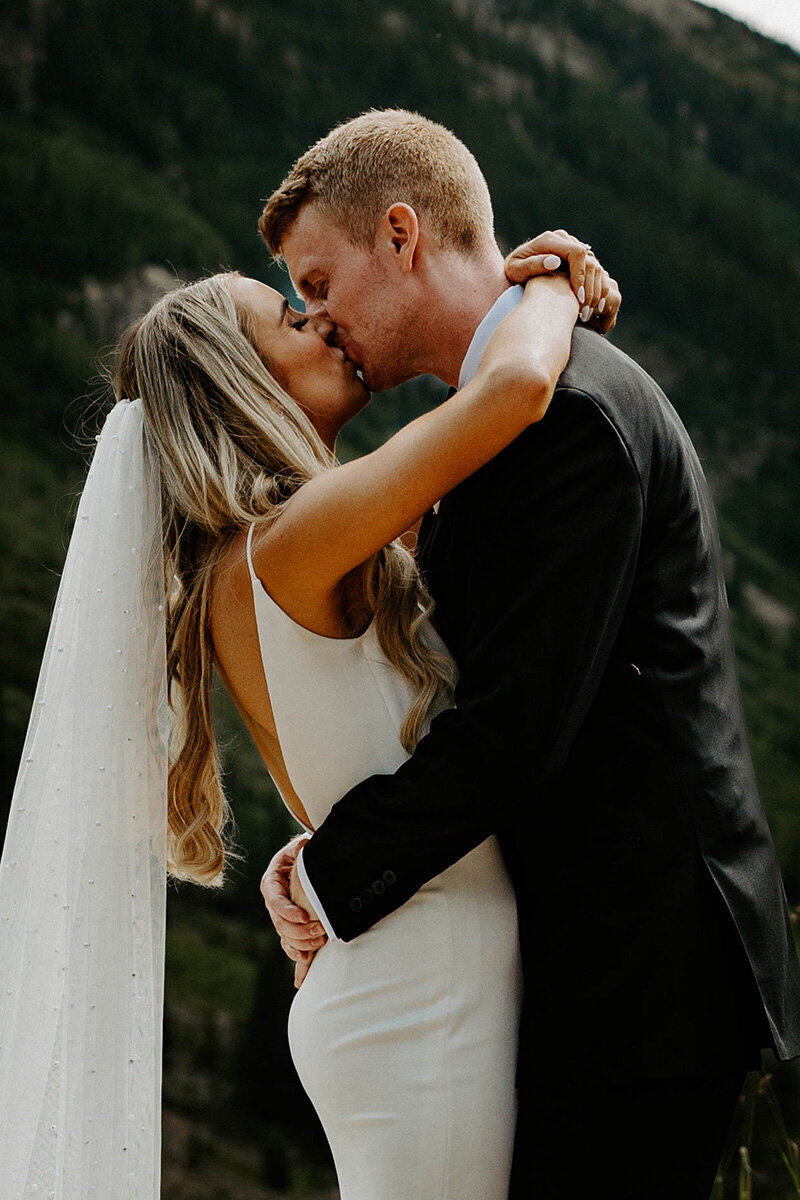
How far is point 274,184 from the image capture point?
6598 mm

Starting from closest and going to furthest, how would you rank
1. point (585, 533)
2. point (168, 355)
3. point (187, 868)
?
point (585, 533)
point (168, 355)
point (187, 868)

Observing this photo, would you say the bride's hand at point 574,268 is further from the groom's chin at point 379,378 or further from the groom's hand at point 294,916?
the groom's hand at point 294,916

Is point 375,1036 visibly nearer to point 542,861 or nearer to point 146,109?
point 542,861

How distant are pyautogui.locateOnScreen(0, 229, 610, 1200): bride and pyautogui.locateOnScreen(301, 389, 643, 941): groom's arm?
0.18ft

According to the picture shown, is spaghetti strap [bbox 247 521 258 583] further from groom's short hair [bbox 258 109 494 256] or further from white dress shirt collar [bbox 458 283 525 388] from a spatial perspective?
groom's short hair [bbox 258 109 494 256]

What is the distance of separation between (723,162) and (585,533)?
22.7 ft

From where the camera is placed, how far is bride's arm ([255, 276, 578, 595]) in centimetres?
133

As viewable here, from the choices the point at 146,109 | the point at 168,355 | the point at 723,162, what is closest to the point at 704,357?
the point at 723,162

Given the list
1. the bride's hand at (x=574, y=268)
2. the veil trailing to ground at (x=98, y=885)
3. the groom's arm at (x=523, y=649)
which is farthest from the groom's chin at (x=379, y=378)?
the groom's arm at (x=523, y=649)

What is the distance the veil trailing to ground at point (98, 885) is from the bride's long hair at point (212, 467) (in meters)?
0.05

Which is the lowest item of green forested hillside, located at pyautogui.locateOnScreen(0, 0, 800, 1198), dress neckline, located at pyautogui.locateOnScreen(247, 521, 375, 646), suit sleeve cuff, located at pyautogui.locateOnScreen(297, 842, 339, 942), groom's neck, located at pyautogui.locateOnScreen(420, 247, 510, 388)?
green forested hillside, located at pyautogui.locateOnScreen(0, 0, 800, 1198)

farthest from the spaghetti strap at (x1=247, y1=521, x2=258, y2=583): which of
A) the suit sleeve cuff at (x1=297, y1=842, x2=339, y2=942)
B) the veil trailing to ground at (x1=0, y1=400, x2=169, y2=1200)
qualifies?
the suit sleeve cuff at (x1=297, y1=842, x2=339, y2=942)

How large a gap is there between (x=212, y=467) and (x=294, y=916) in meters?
0.63

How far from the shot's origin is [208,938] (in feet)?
17.3
